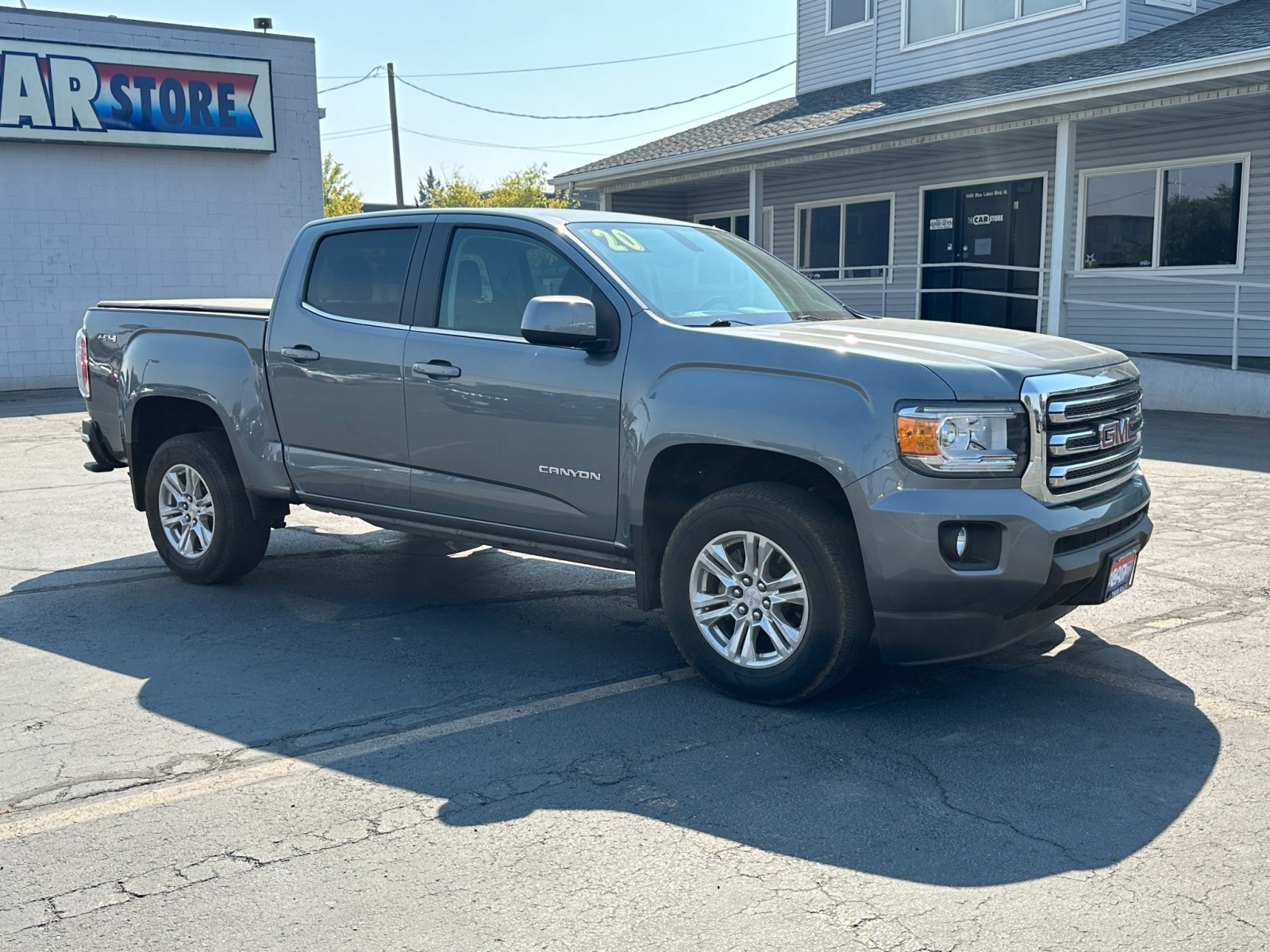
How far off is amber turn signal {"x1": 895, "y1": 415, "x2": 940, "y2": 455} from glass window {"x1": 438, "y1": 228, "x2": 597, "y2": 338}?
1620 millimetres

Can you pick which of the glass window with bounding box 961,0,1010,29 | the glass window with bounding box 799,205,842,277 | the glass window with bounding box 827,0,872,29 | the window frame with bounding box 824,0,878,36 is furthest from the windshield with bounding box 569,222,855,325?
the glass window with bounding box 827,0,872,29

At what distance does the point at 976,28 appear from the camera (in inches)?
729

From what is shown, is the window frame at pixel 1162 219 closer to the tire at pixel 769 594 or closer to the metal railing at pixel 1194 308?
the metal railing at pixel 1194 308

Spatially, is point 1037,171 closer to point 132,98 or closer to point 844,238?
point 844,238

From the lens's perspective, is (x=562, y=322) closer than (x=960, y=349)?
No

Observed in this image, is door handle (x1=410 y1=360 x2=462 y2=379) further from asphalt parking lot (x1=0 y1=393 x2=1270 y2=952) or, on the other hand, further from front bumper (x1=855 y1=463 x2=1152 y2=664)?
front bumper (x1=855 y1=463 x2=1152 y2=664)

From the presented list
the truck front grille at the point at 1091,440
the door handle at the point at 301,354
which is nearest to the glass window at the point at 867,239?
the door handle at the point at 301,354

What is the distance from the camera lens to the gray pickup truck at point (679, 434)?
4.45m

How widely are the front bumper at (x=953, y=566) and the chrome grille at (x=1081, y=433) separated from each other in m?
0.10

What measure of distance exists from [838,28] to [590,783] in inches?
812

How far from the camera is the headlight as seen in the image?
14.4 ft

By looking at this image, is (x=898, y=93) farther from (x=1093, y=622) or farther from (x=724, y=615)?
(x=724, y=615)

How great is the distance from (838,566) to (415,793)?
172 cm

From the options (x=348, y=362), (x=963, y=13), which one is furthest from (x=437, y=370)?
(x=963, y=13)
